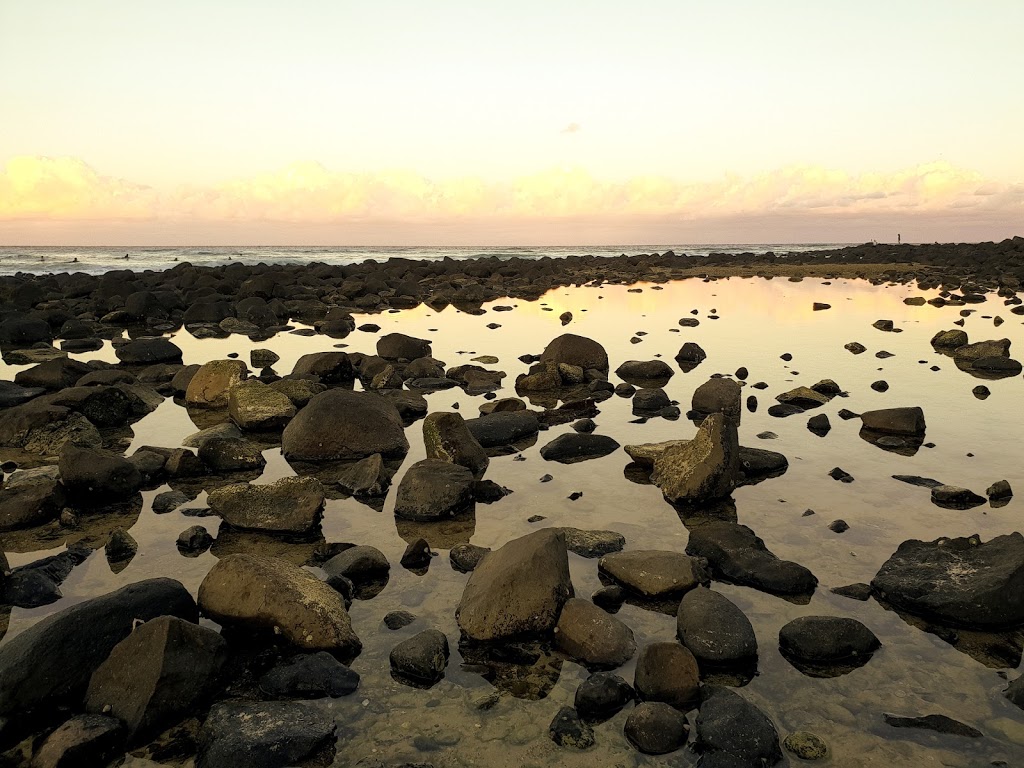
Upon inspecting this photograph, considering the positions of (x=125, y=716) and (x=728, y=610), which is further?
(x=728, y=610)

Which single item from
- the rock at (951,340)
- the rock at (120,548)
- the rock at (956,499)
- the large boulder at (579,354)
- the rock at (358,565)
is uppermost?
the rock at (951,340)

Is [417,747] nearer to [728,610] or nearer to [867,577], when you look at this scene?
[728,610]

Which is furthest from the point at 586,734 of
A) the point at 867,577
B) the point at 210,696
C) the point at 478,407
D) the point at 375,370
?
the point at 375,370

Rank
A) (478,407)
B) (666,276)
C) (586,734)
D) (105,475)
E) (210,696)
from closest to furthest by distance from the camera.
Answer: (586,734) → (210,696) → (105,475) → (478,407) → (666,276)

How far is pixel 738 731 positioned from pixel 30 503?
20.7 feet

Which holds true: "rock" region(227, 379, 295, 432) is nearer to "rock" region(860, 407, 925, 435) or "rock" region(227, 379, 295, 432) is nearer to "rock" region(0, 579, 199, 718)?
"rock" region(0, 579, 199, 718)

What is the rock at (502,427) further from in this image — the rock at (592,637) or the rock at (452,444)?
the rock at (592,637)

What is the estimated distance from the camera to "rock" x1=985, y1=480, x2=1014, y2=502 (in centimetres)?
645

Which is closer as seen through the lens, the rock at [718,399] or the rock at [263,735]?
the rock at [263,735]

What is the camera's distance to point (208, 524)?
6.25 m

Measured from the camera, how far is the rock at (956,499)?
635cm

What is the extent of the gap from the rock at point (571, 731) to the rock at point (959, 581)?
2.61m

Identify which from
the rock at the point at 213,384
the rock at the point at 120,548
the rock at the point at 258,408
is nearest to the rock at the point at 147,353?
the rock at the point at 213,384

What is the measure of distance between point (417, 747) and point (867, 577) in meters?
3.59
